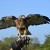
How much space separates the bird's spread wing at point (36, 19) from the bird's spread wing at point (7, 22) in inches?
21.4

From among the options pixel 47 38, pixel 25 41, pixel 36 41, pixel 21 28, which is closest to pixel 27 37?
pixel 25 41

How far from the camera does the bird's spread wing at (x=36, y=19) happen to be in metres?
10.9

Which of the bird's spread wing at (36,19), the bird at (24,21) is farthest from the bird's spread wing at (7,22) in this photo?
the bird's spread wing at (36,19)

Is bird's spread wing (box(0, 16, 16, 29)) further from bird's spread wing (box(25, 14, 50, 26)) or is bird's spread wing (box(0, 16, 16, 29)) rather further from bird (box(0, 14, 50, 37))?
bird's spread wing (box(25, 14, 50, 26))

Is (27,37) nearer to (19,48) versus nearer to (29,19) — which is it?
(19,48)

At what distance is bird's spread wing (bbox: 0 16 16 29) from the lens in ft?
37.1

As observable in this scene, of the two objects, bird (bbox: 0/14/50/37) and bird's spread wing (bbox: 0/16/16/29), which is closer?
bird (bbox: 0/14/50/37)

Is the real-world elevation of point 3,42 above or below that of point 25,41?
below

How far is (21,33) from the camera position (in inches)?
430

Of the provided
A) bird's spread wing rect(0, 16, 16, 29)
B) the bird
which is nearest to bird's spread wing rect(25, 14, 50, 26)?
the bird

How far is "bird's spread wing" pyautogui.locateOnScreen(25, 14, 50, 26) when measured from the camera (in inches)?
429

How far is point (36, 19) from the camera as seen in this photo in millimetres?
11328

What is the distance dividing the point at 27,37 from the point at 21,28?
866mm

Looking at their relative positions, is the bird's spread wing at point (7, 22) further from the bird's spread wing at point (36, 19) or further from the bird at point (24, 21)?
the bird's spread wing at point (36, 19)
